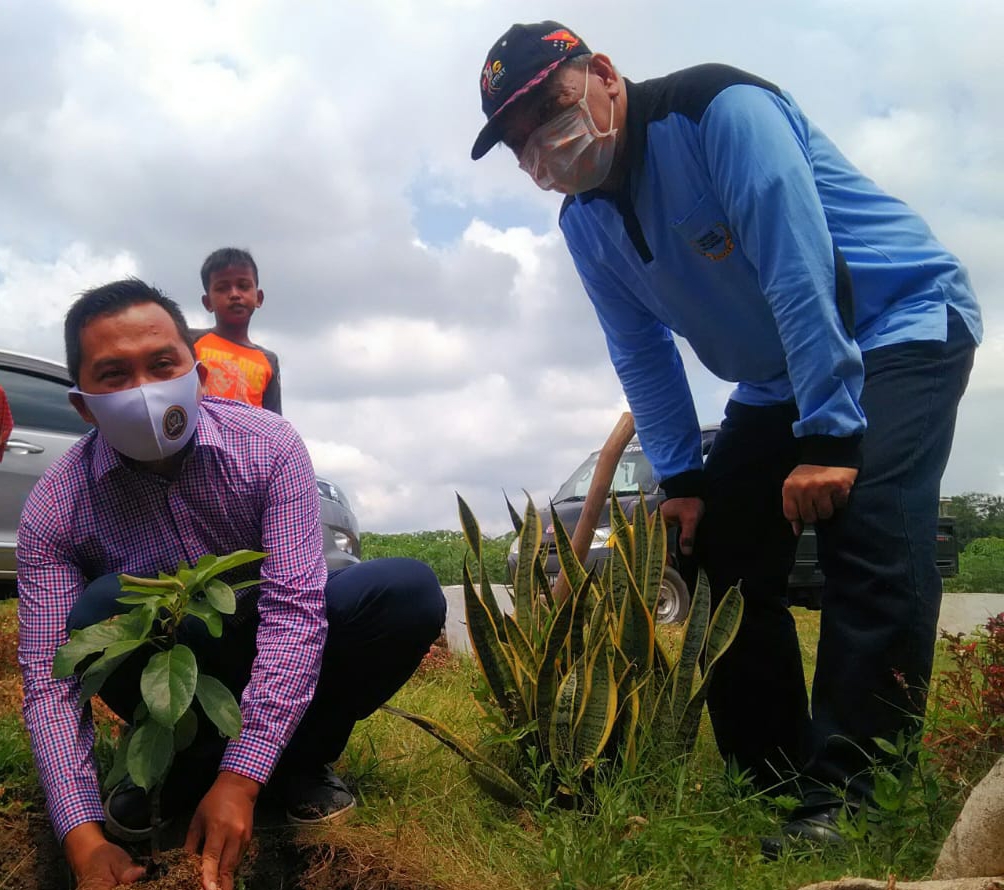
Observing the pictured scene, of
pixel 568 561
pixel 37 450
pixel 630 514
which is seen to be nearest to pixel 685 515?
pixel 568 561

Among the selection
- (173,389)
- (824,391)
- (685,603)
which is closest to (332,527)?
(685,603)

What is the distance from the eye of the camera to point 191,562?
2.29 m

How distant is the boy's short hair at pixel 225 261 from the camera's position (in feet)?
14.7

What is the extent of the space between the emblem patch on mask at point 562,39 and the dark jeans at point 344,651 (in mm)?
1293

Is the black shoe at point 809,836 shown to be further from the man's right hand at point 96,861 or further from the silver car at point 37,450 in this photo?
the silver car at point 37,450

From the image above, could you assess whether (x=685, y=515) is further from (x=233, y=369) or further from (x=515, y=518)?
(x=233, y=369)

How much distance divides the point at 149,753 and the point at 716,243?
1592 millimetres

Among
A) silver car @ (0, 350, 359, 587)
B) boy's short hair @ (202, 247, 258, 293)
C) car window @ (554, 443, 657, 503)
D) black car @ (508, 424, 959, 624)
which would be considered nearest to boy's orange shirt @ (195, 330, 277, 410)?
boy's short hair @ (202, 247, 258, 293)

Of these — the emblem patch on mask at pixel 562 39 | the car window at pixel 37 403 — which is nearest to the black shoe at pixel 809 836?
the emblem patch on mask at pixel 562 39

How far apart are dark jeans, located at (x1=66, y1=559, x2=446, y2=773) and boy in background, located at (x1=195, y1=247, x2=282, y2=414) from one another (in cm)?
206

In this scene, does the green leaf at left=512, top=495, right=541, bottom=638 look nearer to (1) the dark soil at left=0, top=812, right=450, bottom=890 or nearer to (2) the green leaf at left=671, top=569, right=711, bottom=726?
(2) the green leaf at left=671, top=569, right=711, bottom=726

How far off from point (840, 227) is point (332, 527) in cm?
420

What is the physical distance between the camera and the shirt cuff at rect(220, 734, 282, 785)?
1851 mm

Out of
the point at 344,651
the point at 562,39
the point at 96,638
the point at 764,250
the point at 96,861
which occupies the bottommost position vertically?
the point at 96,861
